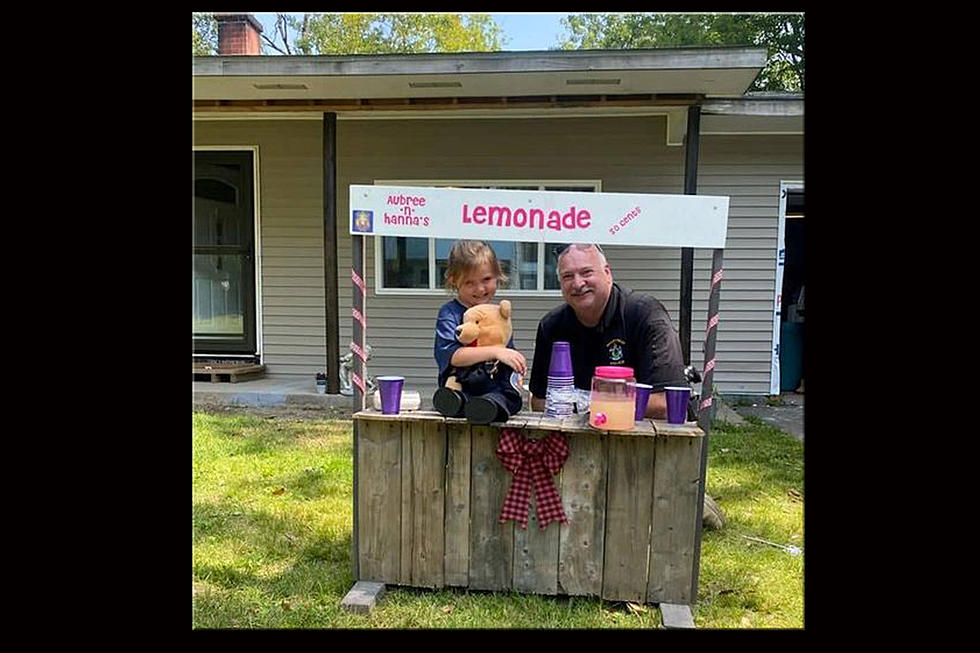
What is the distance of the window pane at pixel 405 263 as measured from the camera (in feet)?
23.2

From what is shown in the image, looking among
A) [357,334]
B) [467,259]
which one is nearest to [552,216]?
[467,259]

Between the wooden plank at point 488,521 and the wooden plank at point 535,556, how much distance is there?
3 centimetres

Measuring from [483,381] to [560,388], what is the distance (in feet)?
1.03

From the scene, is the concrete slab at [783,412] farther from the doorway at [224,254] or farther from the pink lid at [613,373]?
the doorway at [224,254]

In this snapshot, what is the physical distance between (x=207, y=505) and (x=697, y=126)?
15.8ft

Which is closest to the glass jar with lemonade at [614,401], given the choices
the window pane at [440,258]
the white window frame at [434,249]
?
the white window frame at [434,249]

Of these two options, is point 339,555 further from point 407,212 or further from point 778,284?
point 778,284

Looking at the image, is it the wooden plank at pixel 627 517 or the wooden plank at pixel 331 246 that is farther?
the wooden plank at pixel 331 246

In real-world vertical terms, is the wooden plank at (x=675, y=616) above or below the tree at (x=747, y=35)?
below

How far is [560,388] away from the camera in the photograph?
2.64 meters

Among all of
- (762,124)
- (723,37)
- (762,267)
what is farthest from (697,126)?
(723,37)

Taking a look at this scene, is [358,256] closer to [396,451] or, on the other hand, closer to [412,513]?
[396,451]

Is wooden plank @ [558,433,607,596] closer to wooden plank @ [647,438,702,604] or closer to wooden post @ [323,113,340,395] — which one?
wooden plank @ [647,438,702,604]

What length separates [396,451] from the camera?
103 inches
